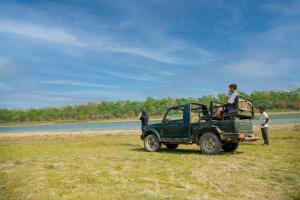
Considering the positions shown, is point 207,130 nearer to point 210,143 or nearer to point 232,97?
point 210,143

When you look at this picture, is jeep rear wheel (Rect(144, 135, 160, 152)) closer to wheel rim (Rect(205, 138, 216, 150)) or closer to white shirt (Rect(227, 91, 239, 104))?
wheel rim (Rect(205, 138, 216, 150))

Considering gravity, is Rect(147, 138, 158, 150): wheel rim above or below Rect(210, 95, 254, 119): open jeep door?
below

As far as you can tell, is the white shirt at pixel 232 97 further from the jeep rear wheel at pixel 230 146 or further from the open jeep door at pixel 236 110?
the jeep rear wheel at pixel 230 146

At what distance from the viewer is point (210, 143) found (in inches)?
528

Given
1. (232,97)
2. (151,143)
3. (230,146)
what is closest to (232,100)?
(232,97)

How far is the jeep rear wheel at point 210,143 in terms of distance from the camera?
13.1 metres

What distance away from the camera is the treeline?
108 metres

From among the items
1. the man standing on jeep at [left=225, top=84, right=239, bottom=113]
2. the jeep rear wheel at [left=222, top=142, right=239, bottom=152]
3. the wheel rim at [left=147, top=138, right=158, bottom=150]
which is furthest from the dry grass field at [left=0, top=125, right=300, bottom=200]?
the wheel rim at [left=147, top=138, right=158, bottom=150]

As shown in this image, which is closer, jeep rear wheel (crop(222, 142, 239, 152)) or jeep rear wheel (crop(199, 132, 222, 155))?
jeep rear wheel (crop(199, 132, 222, 155))

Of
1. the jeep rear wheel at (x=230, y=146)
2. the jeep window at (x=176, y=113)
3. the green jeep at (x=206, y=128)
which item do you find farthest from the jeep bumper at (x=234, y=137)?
the jeep window at (x=176, y=113)

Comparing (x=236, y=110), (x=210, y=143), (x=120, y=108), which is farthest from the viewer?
(x=120, y=108)

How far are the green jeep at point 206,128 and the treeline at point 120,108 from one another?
90933mm

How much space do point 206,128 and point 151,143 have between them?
11.0 feet

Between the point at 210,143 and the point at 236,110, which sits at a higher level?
the point at 236,110
